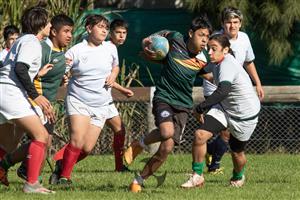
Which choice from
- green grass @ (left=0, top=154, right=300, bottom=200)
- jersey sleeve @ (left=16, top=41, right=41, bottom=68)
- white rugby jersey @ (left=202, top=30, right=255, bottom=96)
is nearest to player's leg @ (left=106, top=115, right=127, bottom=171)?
green grass @ (left=0, top=154, right=300, bottom=200)

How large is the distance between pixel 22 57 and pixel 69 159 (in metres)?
1.90

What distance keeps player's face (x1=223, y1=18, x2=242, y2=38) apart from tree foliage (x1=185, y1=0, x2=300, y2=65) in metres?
3.26

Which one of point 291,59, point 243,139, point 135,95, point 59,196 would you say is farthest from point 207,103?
point 291,59

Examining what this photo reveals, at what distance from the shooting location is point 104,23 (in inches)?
439

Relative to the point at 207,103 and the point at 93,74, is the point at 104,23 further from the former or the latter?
the point at 207,103

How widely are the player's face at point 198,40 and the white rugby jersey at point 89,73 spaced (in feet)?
4.74

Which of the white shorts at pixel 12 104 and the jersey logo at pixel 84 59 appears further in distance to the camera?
the jersey logo at pixel 84 59

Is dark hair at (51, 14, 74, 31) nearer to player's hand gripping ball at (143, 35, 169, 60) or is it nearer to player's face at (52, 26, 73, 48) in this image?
player's face at (52, 26, 73, 48)

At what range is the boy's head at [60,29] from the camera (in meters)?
10.7

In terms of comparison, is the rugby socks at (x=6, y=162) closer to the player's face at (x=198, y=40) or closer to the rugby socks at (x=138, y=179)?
the rugby socks at (x=138, y=179)

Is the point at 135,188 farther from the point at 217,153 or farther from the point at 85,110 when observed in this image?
the point at 217,153

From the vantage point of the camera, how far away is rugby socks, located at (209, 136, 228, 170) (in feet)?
41.0

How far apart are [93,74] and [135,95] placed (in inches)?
155

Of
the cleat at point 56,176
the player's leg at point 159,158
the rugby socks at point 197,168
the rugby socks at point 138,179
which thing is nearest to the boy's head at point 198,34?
the player's leg at point 159,158
